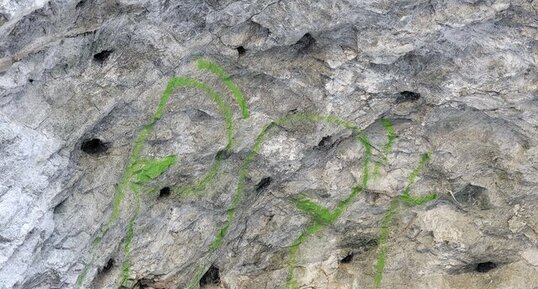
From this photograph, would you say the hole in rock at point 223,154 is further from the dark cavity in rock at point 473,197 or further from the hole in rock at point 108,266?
the dark cavity in rock at point 473,197

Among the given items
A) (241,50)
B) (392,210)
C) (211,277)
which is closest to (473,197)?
(392,210)

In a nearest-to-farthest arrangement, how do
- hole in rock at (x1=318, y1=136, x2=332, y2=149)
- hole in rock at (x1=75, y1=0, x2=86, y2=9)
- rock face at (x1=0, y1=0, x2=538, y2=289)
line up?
hole in rock at (x1=75, y1=0, x2=86, y2=9) → rock face at (x1=0, y1=0, x2=538, y2=289) → hole in rock at (x1=318, y1=136, x2=332, y2=149)

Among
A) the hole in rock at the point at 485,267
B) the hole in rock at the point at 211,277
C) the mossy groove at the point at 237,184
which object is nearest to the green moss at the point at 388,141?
the mossy groove at the point at 237,184

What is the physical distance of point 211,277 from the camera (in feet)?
22.3

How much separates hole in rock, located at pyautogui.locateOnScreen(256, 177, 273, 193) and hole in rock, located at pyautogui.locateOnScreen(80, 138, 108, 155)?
5.05 feet

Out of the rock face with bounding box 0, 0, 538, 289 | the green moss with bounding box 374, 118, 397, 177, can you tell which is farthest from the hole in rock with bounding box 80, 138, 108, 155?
the green moss with bounding box 374, 118, 397, 177

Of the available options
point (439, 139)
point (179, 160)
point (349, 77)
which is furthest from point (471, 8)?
point (179, 160)

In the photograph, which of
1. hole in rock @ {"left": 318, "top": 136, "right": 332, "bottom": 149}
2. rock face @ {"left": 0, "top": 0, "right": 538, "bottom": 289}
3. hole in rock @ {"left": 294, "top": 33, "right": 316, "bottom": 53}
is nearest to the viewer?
rock face @ {"left": 0, "top": 0, "right": 538, "bottom": 289}

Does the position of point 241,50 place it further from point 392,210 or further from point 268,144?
point 392,210

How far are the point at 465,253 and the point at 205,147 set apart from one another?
294 cm

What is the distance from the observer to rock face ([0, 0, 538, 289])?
490 cm

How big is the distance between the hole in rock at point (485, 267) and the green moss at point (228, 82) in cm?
303

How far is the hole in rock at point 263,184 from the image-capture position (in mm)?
6289

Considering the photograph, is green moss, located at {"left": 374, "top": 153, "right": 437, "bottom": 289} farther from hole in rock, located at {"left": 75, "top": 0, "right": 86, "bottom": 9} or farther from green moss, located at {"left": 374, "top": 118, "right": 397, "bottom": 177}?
hole in rock, located at {"left": 75, "top": 0, "right": 86, "bottom": 9}
